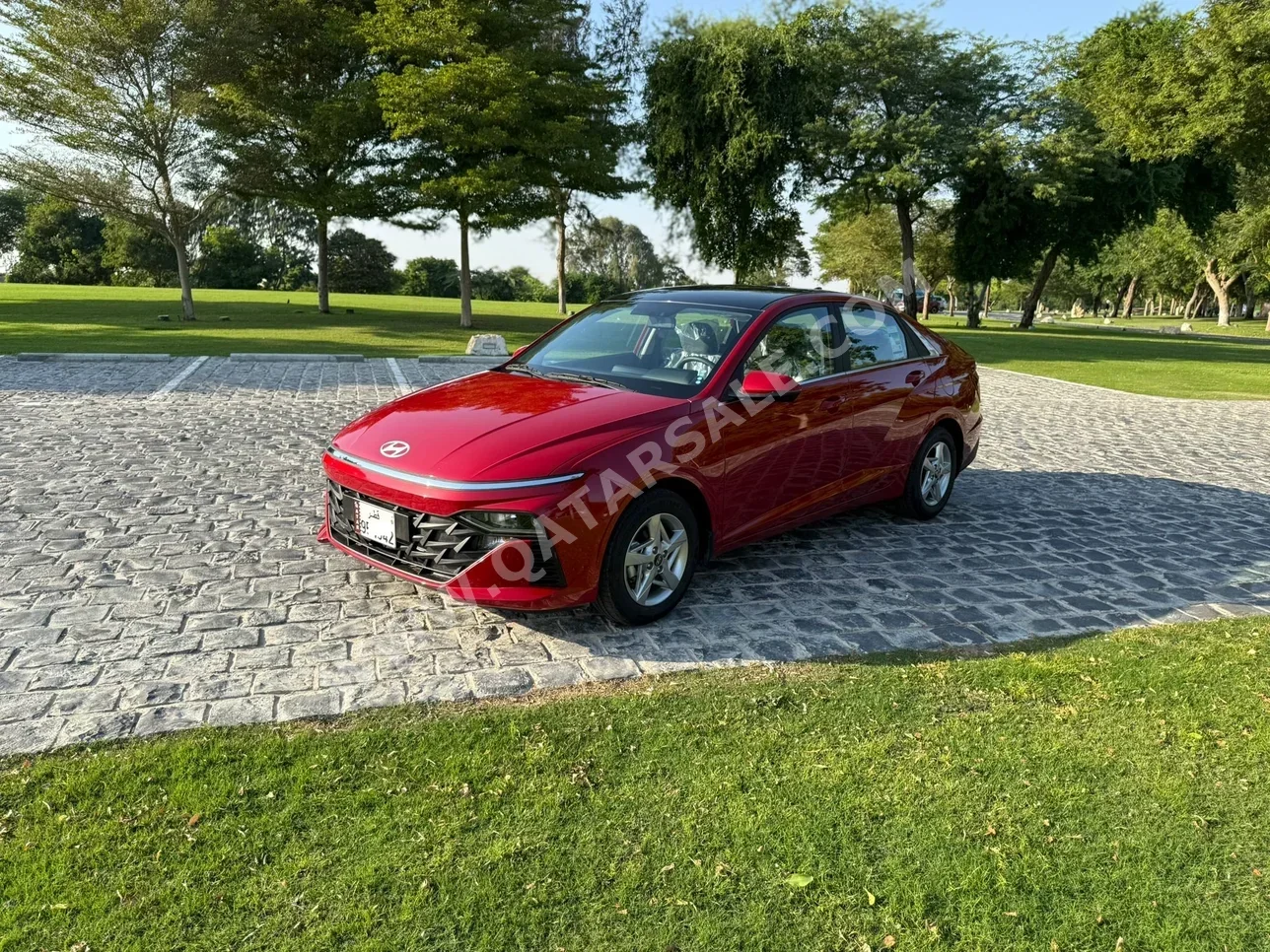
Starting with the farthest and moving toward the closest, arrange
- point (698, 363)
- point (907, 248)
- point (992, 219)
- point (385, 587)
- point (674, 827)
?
point (907, 248) → point (992, 219) → point (698, 363) → point (385, 587) → point (674, 827)

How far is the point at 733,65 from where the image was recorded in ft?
95.6

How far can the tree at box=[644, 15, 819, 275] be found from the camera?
2928 centimetres

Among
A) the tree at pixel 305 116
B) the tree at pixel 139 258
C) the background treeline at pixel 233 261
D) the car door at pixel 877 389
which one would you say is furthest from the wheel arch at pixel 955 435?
the tree at pixel 139 258

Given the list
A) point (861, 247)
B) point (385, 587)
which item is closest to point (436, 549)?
point (385, 587)

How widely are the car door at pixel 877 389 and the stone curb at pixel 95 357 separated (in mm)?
14529

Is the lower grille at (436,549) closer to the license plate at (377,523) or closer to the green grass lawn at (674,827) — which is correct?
the license plate at (377,523)

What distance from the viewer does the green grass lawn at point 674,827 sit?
8.04 feet

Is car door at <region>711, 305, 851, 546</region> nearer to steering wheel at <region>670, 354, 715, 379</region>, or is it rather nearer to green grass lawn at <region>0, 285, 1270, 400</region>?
steering wheel at <region>670, 354, 715, 379</region>

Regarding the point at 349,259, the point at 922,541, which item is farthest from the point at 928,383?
the point at 349,259

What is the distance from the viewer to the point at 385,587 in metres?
4.89

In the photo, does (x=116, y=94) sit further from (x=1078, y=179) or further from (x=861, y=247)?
(x=861, y=247)

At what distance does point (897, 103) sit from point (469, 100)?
17.2 m

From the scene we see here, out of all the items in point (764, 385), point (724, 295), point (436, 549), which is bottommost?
point (436, 549)

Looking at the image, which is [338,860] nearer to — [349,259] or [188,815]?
[188,815]
